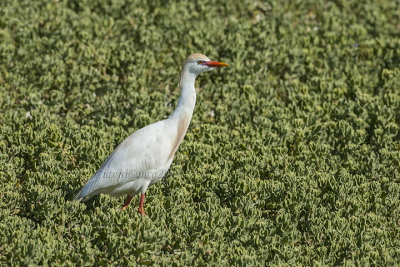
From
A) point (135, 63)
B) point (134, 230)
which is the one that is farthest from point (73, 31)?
point (134, 230)

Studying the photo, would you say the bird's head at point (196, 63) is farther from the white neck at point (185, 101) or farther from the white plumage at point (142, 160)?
the white plumage at point (142, 160)

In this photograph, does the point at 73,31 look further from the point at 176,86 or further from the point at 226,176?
the point at 226,176

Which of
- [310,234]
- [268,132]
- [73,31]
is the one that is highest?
[73,31]

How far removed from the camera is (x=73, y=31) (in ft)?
38.6

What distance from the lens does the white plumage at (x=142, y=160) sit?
277 inches

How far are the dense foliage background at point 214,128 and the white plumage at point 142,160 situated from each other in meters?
0.22

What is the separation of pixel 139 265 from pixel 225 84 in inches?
198

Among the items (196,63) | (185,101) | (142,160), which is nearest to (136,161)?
(142,160)

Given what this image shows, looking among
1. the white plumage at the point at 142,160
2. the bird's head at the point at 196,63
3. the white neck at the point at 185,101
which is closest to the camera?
the white plumage at the point at 142,160

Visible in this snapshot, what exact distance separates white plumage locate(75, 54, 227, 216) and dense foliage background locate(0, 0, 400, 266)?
8.7 inches

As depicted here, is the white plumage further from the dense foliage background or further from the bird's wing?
the dense foliage background

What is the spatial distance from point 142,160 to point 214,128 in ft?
7.16

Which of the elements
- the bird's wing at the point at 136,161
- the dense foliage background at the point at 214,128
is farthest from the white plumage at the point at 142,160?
the dense foliage background at the point at 214,128

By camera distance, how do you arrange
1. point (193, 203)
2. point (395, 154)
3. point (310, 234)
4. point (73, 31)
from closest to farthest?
1. point (310, 234)
2. point (193, 203)
3. point (395, 154)
4. point (73, 31)
